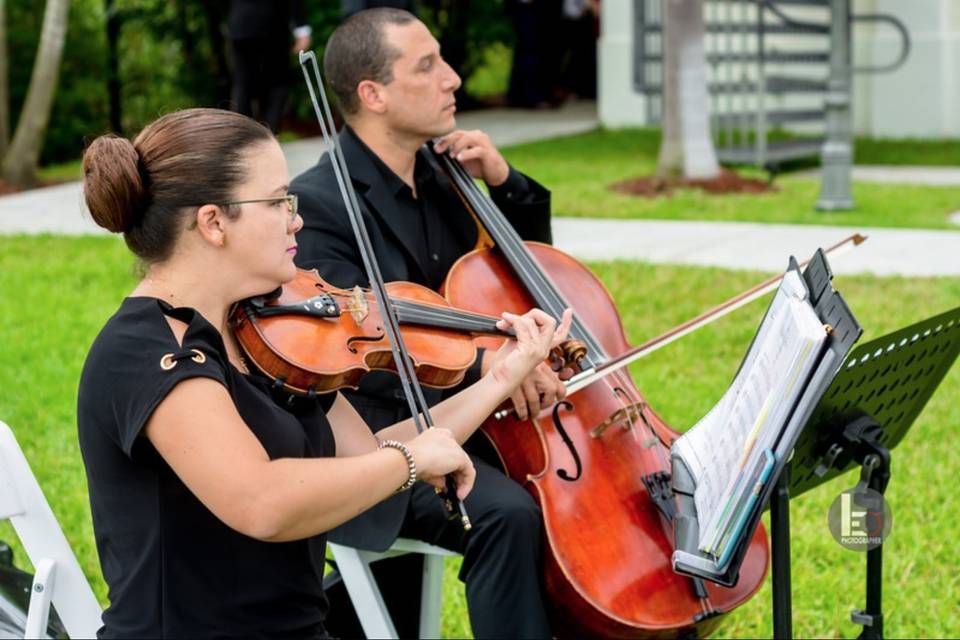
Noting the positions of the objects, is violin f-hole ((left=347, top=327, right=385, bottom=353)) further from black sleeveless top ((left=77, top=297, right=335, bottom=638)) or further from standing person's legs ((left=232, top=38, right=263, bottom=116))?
standing person's legs ((left=232, top=38, right=263, bottom=116))

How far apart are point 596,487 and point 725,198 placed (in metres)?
5.77

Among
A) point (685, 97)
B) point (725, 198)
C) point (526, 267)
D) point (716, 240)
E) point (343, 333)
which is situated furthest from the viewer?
point (685, 97)

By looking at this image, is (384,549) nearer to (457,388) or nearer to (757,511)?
(457,388)

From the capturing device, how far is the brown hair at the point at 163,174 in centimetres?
200

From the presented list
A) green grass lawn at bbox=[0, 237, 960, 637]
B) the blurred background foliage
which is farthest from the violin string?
the blurred background foliage

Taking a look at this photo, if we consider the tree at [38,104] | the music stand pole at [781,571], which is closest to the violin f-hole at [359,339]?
the music stand pole at [781,571]

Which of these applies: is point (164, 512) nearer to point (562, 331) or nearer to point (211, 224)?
point (211, 224)

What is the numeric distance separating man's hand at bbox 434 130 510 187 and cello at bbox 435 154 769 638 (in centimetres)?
29

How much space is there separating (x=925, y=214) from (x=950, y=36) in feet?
14.3

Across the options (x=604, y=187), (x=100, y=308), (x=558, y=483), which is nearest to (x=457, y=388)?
(x=558, y=483)

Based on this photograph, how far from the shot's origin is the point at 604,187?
8.57m

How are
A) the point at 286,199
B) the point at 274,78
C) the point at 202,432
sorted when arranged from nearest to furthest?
the point at 202,432 < the point at 286,199 < the point at 274,78

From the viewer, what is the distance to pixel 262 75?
8500 mm

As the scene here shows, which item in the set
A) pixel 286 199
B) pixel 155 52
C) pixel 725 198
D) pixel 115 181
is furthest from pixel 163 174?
pixel 155 52
